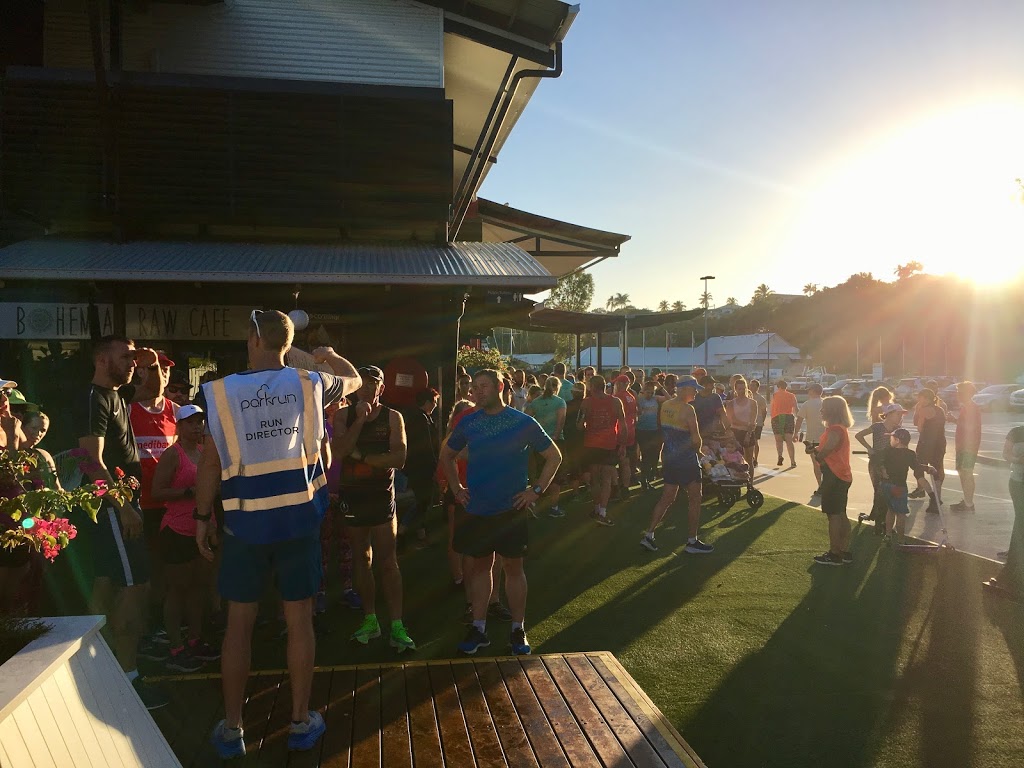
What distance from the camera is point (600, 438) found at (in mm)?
9680

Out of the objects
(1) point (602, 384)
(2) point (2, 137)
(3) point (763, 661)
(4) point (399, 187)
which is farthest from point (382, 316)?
(3) point (763, 661)

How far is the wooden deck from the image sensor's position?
354cm

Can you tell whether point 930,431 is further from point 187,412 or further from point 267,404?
point 267,404

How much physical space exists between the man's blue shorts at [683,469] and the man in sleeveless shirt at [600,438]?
1.66 meters

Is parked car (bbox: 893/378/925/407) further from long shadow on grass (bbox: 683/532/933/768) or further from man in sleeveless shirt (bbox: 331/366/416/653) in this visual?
man in sleeveless shirt (bbox: 331/366/416/653)

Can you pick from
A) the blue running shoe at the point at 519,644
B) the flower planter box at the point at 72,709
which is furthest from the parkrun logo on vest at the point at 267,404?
the blue running shoe at the point at 519,644

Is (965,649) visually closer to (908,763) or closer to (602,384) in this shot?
(908,763)

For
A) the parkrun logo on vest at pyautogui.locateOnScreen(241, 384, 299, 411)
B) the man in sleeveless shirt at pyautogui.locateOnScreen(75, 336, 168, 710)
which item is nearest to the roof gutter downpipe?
the man in sleeveless shirt at pyautogui.locateOnScreen(75, 336, 168, 710)

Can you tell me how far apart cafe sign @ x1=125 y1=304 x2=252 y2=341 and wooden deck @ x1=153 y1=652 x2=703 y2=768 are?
6544 mm

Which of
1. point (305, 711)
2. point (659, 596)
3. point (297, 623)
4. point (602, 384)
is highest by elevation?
point (602, 384)

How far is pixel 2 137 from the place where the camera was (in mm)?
9242

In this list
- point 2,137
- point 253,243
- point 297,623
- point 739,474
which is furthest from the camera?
point 739,474

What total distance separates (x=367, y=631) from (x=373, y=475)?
118 cm

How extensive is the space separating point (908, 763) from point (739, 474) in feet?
24.6
